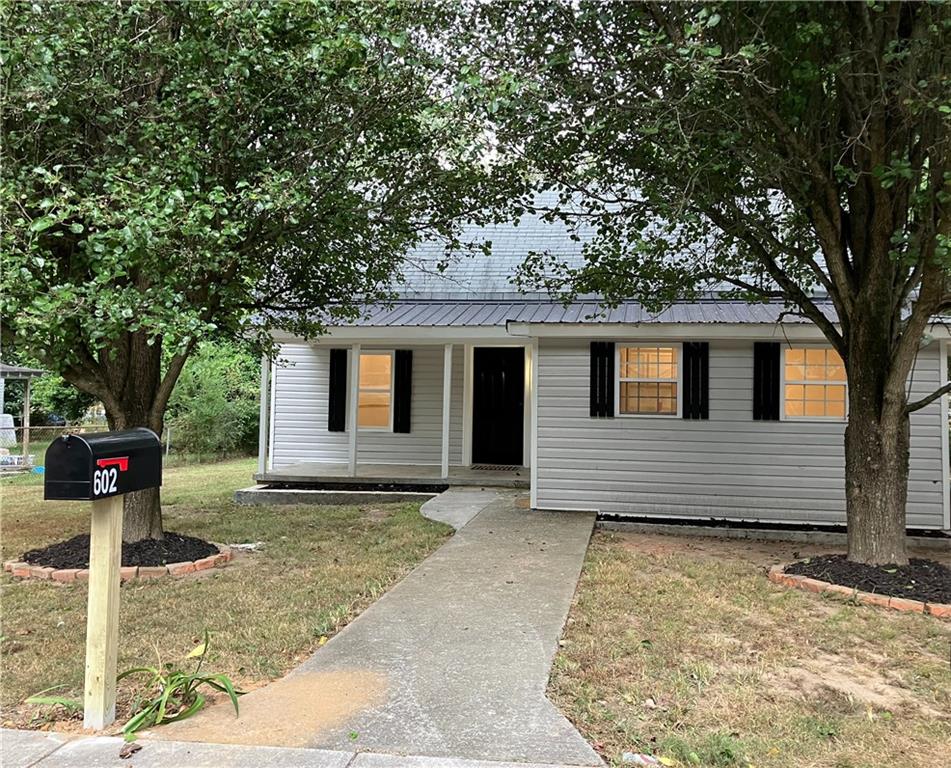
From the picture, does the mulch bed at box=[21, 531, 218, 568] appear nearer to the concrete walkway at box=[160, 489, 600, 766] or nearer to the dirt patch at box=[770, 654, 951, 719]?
the concrete walkway at box=[160, 489, 600, 766]

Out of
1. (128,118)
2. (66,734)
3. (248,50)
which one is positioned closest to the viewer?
(66,734)

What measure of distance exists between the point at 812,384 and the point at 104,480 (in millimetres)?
8137

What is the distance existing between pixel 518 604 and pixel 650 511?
14.1ft

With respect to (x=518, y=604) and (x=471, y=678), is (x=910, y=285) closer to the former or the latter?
(x=518, y=604)

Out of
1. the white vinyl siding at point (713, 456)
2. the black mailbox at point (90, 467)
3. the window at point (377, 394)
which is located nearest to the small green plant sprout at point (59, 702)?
the black mailbox at point (90, 467)

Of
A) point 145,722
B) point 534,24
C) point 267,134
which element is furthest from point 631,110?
point 145,722

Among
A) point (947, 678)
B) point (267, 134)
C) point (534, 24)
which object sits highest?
point (534, 24)

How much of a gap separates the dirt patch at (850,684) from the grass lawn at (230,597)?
2753 millimetres

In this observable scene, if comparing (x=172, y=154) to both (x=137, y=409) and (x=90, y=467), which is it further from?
(x=90, y=467)

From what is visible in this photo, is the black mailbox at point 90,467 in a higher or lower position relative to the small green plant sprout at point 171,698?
higher

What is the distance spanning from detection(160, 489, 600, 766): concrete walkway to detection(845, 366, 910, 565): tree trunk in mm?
2598

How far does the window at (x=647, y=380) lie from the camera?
8617 millimetres

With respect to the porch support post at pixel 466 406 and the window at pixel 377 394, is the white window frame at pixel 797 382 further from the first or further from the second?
the window at pixel 377 394

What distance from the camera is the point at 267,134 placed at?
5719 millimetres
